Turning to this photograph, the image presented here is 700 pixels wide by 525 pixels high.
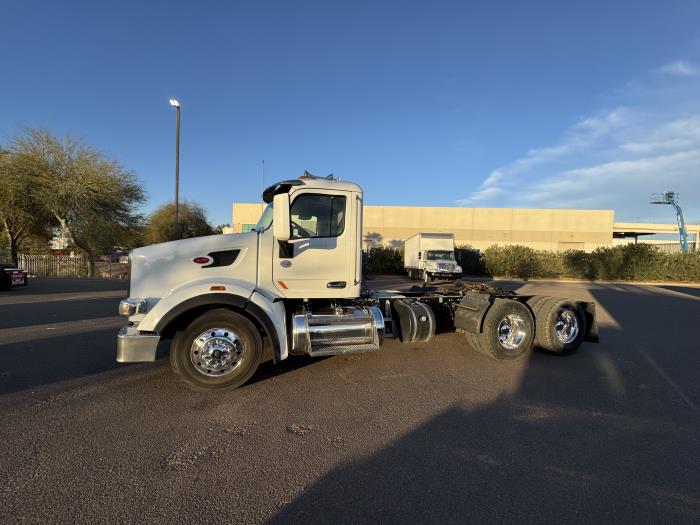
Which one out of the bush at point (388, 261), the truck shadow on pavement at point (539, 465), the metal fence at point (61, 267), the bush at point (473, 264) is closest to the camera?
the truck shadow on pavement at point (539, 465)

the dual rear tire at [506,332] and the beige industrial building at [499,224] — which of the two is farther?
the beige industrial building at [499,224]

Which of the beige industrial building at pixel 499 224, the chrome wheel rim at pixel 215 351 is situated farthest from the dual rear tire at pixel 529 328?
the beige industrial building at pixel 499 224

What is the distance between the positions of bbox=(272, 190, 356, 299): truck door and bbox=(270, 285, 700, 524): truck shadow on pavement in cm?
214

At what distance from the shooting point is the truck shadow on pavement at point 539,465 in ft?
8.05

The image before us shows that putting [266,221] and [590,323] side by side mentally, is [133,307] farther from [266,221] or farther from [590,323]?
[590,323]

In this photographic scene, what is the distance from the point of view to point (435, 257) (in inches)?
958

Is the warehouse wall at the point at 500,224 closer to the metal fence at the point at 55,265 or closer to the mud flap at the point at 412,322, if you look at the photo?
the metal fence at the point at 55,265

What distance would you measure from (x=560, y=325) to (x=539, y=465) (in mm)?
4045

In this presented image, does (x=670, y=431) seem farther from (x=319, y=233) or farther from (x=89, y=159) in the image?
(x=89, y=159)

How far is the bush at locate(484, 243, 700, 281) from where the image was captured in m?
29.6

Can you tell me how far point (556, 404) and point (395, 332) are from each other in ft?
7.58

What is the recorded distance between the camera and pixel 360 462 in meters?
3.01

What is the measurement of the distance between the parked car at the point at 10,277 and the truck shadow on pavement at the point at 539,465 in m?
17.3

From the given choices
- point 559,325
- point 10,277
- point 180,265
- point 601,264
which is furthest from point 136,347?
point 601,264
